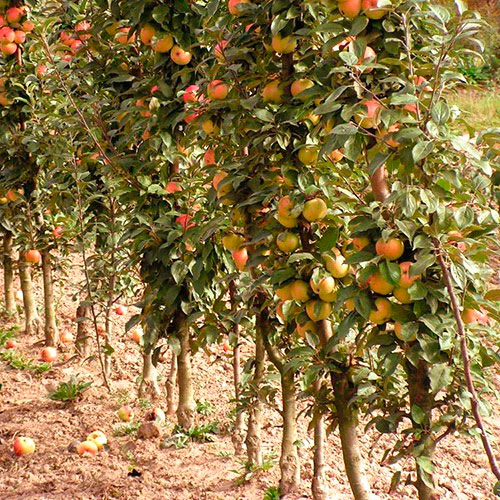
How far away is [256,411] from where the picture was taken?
8.82 feet

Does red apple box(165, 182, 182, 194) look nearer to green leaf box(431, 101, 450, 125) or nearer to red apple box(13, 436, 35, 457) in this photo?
red apple box(13, 436, 35, 457)

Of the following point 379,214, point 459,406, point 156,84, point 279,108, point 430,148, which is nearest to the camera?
point 430,148

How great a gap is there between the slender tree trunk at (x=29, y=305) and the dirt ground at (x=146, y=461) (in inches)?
28.5

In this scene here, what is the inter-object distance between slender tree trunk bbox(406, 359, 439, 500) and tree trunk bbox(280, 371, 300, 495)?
745 mm

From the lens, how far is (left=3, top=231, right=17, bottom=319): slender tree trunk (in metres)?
4.48

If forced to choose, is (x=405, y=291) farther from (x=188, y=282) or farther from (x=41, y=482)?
(x=41, y=482)

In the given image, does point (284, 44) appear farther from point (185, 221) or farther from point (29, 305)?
point (29, 305)

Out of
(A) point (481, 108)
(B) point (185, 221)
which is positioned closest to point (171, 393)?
(B) point (185, 221)

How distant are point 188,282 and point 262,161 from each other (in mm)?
937

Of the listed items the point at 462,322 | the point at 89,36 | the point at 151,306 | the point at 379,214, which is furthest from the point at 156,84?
the point at 462,322

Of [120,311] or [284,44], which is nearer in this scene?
[284,44]

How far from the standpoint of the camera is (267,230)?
210 cm

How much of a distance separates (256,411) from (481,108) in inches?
237

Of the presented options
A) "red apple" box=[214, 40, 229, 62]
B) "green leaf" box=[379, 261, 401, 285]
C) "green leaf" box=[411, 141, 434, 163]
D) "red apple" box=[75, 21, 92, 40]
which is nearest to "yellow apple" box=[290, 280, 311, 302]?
"green leaf" box=[379, 261, 401, 285]
